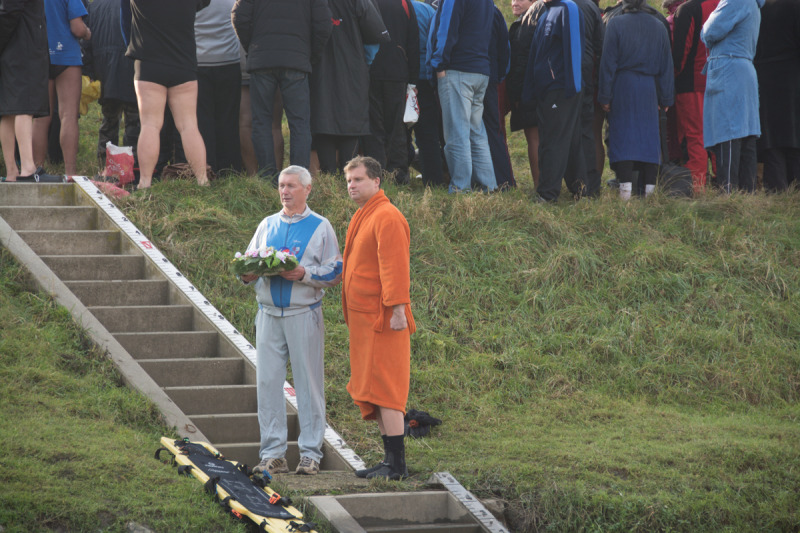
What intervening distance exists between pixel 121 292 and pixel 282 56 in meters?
3.04

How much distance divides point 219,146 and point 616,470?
619cm

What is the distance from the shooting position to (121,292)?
25.7 ft

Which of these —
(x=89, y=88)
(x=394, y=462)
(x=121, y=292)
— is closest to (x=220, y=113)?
(x=89, y=88)

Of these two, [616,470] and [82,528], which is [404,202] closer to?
[616,470]

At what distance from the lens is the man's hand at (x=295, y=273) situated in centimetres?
590

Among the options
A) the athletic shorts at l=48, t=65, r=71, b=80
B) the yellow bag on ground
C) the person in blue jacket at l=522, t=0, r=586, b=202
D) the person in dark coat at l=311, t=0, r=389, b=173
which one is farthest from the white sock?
the yellow bag on ground

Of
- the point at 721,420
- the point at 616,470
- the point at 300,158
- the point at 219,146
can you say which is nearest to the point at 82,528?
the point at 616,470

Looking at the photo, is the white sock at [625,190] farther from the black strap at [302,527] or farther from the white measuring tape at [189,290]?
the black strap at [302,527]

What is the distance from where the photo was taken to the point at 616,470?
610 cm

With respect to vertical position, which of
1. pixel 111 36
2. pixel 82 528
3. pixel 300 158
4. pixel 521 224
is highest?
pixel 111 36

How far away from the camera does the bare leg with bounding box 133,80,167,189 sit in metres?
9.01

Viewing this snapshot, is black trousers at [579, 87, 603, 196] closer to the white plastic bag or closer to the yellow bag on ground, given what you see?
the white plastic bag

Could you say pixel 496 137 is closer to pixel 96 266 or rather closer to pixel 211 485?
pixel 96 266

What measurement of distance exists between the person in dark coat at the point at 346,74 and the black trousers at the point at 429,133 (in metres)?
0.95
